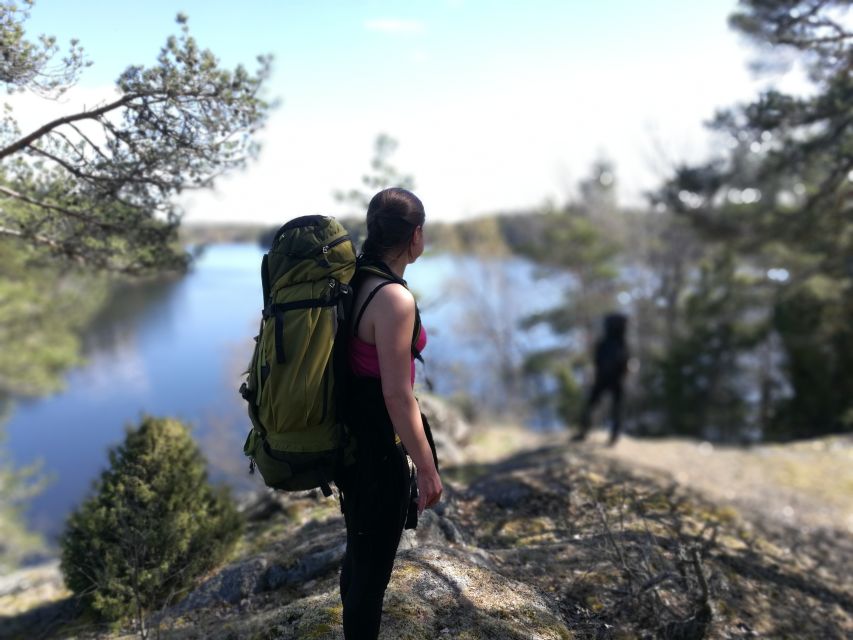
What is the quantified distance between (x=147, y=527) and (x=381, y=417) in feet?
7.11

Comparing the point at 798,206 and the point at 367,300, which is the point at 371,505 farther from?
the point at 798,206

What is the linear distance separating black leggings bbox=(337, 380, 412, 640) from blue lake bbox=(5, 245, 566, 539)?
1585cm

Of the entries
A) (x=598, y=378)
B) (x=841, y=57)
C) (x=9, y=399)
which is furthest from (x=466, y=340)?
(x=841, y=57)

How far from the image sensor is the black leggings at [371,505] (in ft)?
7.00

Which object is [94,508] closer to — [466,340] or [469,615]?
[469,615]

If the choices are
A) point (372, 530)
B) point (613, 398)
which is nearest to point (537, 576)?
point (372, 530)

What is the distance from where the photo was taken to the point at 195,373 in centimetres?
3634

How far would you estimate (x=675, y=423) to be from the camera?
18.9 m

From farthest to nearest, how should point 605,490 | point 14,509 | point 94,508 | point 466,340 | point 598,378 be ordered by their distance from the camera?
1. point 466,340
2. point 14,509
3. point 598,378
4. point 605,490
5. point 94,508

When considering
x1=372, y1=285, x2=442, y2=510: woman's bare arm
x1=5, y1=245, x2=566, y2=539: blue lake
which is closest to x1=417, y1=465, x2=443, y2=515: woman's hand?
x1=372, y1=285, x2=442, y2=510: woman's bare arm

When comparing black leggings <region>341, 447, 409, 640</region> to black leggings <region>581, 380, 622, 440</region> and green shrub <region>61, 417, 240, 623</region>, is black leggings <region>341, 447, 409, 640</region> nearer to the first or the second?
green shrub <region>61, 417, 240, 623</region>

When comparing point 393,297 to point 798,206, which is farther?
point 798,206

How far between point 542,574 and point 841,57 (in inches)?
216

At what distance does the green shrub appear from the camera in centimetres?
339
